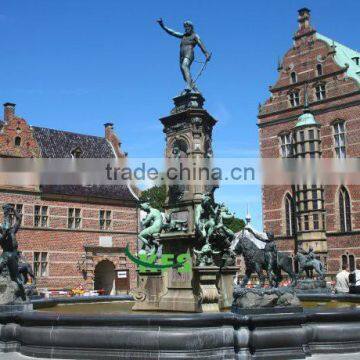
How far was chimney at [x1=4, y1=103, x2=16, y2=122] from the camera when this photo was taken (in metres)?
37.7

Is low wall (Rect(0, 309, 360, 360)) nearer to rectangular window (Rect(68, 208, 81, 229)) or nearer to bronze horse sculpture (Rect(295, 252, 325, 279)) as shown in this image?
bronze horse sculpture (Rect(295, 252, 325, 279))

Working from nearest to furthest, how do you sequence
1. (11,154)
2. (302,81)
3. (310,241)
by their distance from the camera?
1. (11,154)
2. (310,241)
3. (302,81)

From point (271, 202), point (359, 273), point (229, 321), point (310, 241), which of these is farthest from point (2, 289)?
point (271, 202)

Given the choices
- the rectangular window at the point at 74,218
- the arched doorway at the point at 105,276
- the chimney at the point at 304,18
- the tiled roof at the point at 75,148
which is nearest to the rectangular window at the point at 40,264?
the rectangular window at the point at 74,218

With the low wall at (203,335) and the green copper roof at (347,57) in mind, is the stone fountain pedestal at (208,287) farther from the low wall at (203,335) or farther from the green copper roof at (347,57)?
the green copper roof at (347,57)

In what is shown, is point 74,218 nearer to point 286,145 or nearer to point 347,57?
point 286,145

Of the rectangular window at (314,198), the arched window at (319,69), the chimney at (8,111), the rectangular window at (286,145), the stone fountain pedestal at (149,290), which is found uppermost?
the arched window at (319,69)

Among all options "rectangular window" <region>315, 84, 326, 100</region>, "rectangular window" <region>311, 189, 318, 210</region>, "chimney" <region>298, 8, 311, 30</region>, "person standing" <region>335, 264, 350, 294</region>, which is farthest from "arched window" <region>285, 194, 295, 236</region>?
"person standing" <region>335, 264, 350, 294</region>

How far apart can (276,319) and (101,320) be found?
9.22 feet

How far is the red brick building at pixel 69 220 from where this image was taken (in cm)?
3641

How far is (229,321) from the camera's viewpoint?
865 cm

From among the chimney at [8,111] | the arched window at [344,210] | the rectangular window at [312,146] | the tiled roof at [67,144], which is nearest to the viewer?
the chimney at [8,111]

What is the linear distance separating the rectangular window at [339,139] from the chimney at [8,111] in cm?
2395

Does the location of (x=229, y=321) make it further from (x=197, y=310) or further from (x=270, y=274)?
(x=270, y=274)
